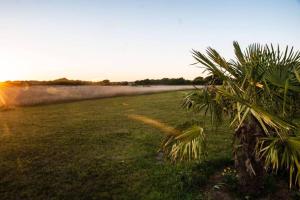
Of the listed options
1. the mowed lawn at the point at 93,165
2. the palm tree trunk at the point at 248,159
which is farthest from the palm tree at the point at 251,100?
the mowed lawn at the point at 93,165

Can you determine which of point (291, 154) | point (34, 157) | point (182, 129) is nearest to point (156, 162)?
point (182, 129)

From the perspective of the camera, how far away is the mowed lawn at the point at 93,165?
7.97 metres

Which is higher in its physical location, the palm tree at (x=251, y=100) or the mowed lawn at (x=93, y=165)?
the palm tree at (x=251, y=100)

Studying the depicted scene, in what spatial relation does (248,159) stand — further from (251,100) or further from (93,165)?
(93,165)

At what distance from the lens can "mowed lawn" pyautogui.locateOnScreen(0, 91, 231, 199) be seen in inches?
314

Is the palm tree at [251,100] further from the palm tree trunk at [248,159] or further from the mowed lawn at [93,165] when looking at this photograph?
the mowed lawn at [93,165]

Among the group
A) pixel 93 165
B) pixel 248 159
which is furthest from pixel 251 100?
pixel 93 165

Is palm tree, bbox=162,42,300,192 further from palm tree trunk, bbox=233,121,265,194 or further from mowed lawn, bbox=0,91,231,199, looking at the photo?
mowed lawn, bbox=0,91,231,199

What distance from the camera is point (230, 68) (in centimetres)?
657

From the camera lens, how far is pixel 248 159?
272 inches

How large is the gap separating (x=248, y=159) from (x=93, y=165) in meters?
5.52

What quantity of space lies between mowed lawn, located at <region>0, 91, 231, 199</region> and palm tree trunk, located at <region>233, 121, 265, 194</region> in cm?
116

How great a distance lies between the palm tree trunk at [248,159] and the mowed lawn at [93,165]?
116cm

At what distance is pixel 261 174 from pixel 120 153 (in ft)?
20.5
